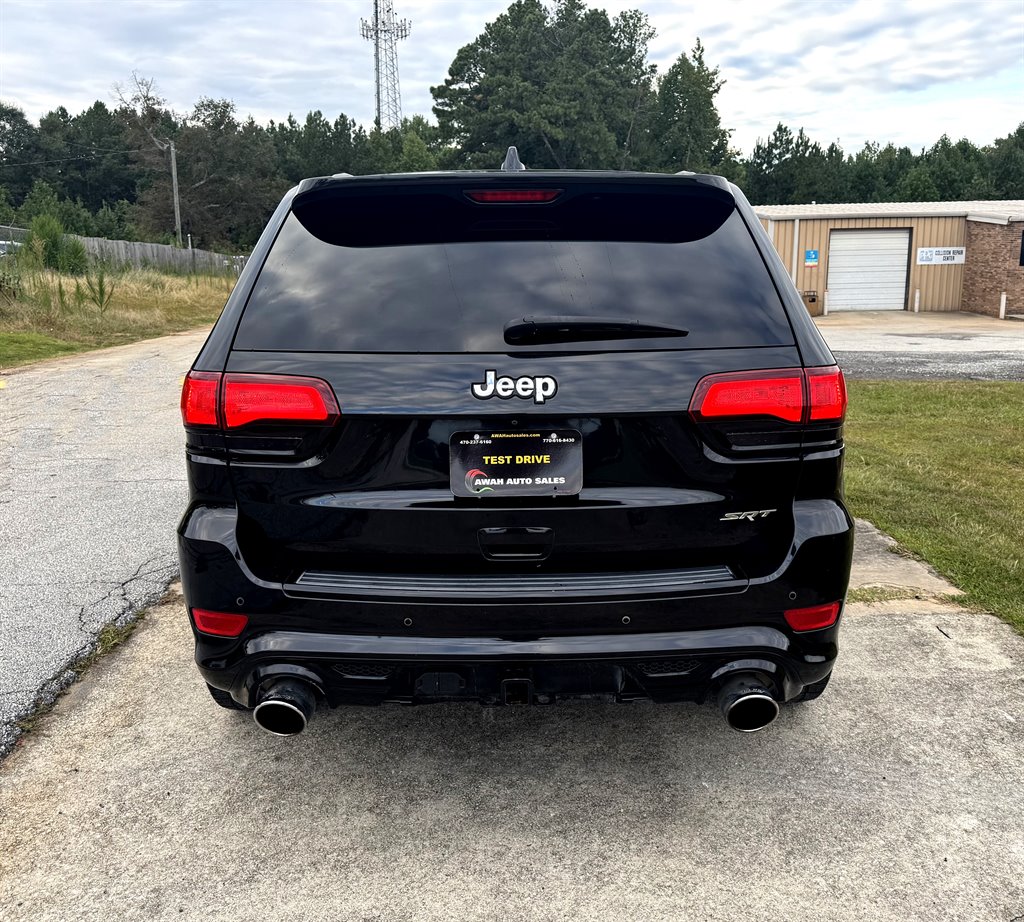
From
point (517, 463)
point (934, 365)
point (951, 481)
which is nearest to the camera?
point (517, 463)

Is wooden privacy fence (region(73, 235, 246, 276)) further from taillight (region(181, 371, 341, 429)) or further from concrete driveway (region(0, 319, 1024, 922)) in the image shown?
taillight (region(181, 371, 341, 429))

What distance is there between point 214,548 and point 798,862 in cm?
182

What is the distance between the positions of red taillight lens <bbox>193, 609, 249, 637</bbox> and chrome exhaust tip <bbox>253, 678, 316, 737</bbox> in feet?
0.61

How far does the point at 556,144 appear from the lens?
72.3 m

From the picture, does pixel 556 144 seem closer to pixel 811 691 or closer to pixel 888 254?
pixel 888 254

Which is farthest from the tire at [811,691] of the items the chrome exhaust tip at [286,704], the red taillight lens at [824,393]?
the chrome exhaust tip at [286,704]

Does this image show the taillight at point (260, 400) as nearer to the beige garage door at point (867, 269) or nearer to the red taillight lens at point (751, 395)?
the red taillight lens at point (751, 395)

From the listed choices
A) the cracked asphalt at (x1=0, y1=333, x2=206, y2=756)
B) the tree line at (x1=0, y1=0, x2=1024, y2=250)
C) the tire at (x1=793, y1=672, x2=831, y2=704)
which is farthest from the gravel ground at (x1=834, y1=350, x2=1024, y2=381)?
the tree line at (x1=0, y1=0, x2=1024, y2=250)

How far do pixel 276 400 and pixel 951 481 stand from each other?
5.84m

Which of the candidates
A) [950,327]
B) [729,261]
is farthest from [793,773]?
[950,327]

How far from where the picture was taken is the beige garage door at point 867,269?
31.5 metres

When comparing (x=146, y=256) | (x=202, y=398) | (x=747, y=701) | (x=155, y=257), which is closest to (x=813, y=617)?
(x=747, y=701)

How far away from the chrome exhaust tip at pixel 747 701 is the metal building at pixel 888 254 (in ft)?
97.9

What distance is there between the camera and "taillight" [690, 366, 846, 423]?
8.02 ft
